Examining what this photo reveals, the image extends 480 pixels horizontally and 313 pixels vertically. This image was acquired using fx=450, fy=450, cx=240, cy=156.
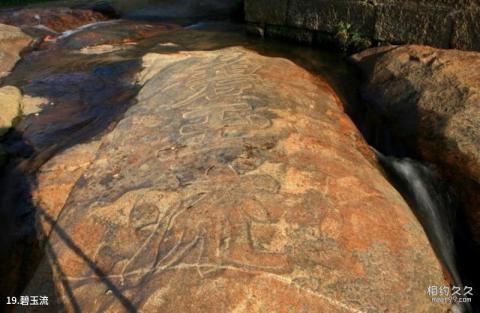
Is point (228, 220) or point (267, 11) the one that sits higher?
point (267, 11)

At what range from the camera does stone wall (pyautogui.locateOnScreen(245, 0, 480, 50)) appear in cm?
535

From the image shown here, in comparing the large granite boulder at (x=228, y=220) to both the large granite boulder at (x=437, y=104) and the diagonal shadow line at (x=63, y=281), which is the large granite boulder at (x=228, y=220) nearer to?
the diagonal shadow line at (x=63, y=281)

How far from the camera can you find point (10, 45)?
695 centimetres

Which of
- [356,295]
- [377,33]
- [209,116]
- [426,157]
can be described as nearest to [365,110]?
[426,157]

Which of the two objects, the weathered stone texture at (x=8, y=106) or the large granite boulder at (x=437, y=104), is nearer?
the large granite boulder at (x=437, y=104)

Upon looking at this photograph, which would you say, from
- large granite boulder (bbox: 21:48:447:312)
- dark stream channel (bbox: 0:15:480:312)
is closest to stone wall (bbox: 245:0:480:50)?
dark stream channel (bbox: 0:15:480:312)

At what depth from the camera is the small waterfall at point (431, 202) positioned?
3.27 m

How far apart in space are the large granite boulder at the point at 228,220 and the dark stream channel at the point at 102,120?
23cm

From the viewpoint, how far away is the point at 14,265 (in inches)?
109

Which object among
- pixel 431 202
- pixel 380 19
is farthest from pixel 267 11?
pixel 431 202

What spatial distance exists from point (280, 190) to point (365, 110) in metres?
2.65

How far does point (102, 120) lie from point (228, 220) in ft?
6.95

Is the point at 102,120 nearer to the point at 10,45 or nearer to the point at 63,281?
the point at 63,281

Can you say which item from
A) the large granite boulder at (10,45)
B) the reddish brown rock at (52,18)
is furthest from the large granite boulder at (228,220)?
the reddish brown rock at (52,18)
